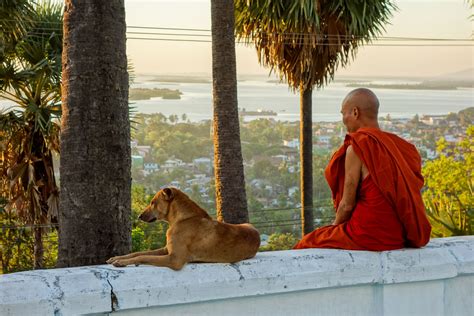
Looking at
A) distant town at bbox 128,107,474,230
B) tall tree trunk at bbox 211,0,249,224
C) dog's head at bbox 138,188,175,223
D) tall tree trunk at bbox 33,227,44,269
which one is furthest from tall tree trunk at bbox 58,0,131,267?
distant town at bbox 128,107,474,230

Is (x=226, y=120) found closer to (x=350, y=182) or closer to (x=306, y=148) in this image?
(x=350, y=182)

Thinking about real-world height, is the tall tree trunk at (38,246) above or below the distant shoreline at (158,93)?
below

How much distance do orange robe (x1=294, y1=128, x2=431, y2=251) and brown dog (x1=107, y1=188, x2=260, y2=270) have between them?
22.8 inches

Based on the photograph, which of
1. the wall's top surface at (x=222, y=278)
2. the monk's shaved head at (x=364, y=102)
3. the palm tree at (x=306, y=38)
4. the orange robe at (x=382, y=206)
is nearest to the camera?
the wall's top surface at (x=222, y=278)

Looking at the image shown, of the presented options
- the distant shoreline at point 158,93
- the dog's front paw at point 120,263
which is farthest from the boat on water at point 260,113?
the dog's front paw at point 120,263

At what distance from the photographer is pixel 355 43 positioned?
72.0ft

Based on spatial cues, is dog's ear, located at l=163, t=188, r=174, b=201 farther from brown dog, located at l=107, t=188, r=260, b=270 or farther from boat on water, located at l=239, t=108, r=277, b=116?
boat on water, located at l=239, t=108, r=277, b=116

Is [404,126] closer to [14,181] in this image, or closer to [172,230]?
[14,181]

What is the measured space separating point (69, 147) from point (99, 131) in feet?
0.75

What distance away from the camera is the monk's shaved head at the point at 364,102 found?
17.7ft

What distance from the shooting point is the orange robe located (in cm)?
505

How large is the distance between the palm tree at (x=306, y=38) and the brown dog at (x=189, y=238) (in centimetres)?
1594

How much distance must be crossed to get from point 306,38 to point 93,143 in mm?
15993

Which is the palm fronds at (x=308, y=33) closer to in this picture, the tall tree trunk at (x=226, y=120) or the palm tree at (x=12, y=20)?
the palm tree at (x=12, y=20)
